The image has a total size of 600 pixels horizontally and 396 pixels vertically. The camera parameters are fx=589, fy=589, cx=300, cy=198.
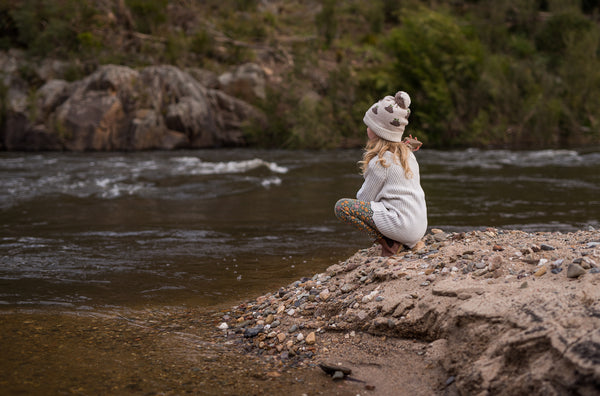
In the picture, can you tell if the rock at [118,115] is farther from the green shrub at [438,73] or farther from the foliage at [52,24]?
the green shrub at [438,73]

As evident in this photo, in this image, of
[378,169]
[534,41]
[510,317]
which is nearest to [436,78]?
[534,41]

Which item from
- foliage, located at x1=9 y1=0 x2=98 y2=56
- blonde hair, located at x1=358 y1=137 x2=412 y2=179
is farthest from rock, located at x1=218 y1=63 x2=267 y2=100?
blonde hair, located at x1=358 y1=137 x2=412 y2=179

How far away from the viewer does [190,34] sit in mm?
29578

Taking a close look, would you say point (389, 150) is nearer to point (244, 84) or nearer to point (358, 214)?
point (358, 214)

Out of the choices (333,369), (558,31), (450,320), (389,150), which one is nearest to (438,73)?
(558,31)

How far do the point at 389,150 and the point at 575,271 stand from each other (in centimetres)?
183

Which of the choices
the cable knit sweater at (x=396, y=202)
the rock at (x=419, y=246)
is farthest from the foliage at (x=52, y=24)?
the rock at (x=419, y=246)

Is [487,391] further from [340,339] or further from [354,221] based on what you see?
[354,221]

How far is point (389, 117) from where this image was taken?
4652 millimetres

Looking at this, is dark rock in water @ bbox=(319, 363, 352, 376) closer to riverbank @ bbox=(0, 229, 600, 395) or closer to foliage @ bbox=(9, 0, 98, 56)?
riverbank @ bbox=(0, 229, 600, 395)

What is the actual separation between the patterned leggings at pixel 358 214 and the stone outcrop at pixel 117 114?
60.7 ft

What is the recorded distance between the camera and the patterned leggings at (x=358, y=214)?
4668 millimetres

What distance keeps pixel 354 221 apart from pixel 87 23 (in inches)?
1039

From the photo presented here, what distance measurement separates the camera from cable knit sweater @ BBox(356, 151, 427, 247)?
182 inches
